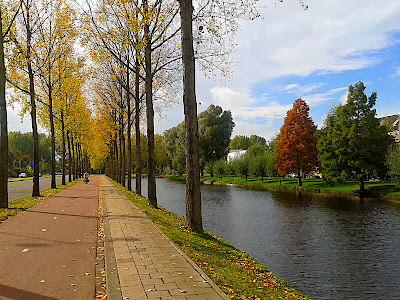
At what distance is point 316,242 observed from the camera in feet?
51.0

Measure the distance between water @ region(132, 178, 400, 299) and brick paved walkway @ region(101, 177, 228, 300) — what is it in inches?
183

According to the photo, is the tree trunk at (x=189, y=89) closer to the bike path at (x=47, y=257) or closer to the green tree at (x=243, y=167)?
the bike path at (x=47, y=257)

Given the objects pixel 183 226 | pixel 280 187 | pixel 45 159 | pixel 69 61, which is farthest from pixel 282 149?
pixel 45 159

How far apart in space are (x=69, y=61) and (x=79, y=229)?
18.9m

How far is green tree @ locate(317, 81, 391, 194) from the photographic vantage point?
123 feet

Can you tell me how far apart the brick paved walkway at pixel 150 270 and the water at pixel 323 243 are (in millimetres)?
4657

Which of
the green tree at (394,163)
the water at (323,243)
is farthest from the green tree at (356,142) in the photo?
the water at (323,243)

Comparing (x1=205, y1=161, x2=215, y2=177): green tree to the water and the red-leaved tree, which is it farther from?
the water

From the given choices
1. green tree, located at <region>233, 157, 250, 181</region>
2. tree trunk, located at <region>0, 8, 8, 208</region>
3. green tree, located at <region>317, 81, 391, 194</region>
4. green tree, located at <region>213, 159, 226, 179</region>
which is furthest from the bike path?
green tree, located at <region>213, 159, 226, 179</region>

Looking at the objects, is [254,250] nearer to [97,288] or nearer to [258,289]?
[258,289]

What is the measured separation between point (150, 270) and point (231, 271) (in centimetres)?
220

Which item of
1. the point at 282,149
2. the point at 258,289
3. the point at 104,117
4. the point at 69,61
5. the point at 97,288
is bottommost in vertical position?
the point at 258,289

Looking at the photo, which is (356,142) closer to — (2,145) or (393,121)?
(2,145)

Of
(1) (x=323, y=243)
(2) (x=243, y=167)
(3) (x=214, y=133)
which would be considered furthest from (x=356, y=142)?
(3) (x=214, y=133)
